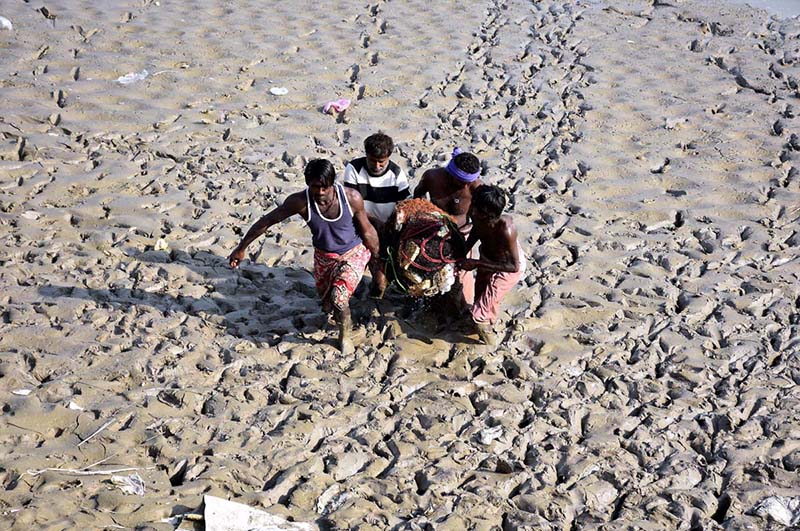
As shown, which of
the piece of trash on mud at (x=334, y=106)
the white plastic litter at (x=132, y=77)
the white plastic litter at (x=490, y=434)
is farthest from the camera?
the white plastic litter at (x=132, y=77)

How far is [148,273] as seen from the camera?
17.7 feet

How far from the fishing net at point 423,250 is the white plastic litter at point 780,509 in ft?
6.25

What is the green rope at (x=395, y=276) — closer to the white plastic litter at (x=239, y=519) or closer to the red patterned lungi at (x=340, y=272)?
the red patterned lungi at (x=340, y=272)

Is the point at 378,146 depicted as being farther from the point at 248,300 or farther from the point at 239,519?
the point at 239,519

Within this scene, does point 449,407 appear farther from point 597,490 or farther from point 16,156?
point 16,156

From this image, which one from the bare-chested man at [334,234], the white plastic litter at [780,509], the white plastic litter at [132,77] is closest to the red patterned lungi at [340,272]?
the bare-chested man at [334,234]

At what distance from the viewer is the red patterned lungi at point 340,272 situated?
4.67 metres

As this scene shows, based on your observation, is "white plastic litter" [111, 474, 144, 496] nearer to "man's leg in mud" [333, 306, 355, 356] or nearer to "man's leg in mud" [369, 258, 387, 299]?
"man's leg in mud" [333, 306, 355, 356]

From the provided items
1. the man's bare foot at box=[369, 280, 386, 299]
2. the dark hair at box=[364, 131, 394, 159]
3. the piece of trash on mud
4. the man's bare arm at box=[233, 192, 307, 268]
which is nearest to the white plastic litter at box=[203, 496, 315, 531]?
the man's bare arm at box=[233, 192, 307, 268]

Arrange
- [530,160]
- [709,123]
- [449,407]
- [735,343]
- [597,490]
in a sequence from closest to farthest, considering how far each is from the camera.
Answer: [597,490] → [449,407] → [735,343] → [530,160] → [709,123]

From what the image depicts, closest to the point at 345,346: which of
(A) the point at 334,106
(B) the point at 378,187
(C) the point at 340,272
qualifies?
(C) the point at 340,272

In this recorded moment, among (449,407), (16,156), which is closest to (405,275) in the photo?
(449,407)

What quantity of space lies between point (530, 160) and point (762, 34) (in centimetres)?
412

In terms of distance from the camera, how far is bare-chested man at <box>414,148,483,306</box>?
4820 mm
